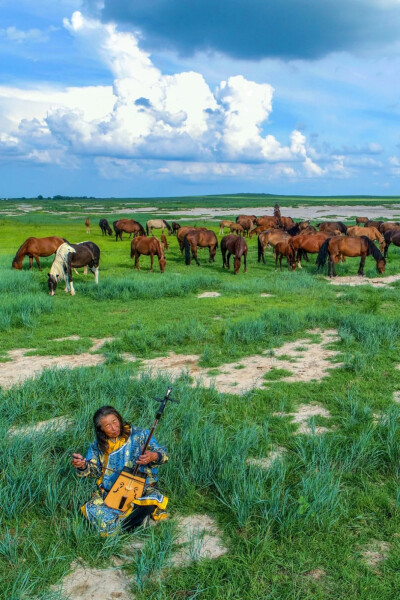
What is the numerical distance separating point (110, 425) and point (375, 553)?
217 cm

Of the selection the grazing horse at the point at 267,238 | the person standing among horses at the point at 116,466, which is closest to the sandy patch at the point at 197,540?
the person standing among horses at the point at 116,466

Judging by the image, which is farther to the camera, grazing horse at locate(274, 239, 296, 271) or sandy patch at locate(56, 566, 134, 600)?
grazing horse at locate(274, 239, 296, 271)

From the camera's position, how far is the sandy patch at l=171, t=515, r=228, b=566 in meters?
3.11

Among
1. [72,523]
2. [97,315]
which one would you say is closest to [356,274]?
[97,315]

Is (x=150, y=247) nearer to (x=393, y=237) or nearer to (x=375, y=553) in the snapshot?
(x=393, y=237)

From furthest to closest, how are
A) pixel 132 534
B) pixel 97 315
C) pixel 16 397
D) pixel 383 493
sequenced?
pixel 97 315 < pixel 16 397 < pixel 383 493 < pixel 132 534

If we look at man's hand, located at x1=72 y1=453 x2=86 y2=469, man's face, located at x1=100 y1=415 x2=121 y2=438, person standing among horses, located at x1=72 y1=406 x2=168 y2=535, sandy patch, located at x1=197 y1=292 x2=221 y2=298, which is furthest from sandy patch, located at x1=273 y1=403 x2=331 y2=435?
sandy patch, located at x1=197 y1=292 x2=221 y2=298

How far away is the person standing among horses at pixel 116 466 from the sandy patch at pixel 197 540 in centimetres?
23

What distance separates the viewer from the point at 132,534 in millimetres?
3352

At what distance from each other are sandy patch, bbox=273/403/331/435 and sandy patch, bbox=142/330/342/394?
2.94 feet

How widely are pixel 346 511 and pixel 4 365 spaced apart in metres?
6.00

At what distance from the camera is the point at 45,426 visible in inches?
184

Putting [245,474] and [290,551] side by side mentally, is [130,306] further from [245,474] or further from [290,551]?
[290,551]

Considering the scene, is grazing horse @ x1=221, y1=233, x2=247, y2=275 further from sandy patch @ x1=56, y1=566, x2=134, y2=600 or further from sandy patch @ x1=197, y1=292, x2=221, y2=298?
sandy patch @ x1=56, y1=566, x2=134, y2=600
